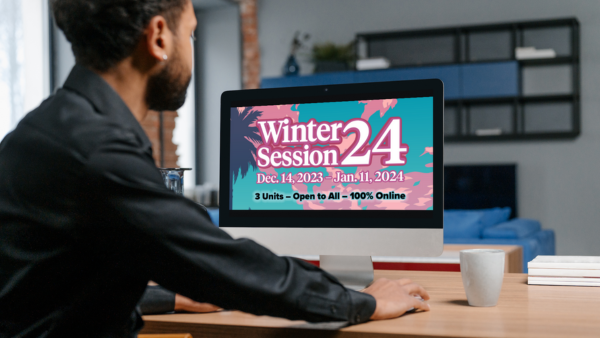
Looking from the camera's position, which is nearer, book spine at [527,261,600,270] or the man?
the man

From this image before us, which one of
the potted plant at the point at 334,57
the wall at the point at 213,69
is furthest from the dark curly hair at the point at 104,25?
the wall at the point at 213,69

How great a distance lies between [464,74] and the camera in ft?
17.7

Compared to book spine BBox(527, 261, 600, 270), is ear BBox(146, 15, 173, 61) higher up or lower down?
higher up

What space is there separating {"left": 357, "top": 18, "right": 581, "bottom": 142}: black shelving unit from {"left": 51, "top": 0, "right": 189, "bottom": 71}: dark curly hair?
16.6 ft

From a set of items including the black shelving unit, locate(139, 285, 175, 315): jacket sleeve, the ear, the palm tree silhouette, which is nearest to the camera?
the ear

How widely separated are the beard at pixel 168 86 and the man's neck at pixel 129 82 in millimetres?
12

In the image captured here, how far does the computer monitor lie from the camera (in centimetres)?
112

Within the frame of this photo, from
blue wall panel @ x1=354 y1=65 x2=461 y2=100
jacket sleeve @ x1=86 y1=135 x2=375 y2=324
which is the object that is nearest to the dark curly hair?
jacket sleeve @ x1=86 y1=135 x2=375 y2=324

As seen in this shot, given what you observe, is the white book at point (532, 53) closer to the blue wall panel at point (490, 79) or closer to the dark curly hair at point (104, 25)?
the blue wall panel at point (490, 79)

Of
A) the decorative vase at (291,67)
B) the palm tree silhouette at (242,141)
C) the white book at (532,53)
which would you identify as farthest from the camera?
the decorative vase at (291,67)

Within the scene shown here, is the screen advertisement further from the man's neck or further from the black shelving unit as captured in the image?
the black shelving unit

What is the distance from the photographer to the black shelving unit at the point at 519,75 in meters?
5.29

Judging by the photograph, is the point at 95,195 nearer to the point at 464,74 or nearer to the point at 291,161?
the point at 291,161

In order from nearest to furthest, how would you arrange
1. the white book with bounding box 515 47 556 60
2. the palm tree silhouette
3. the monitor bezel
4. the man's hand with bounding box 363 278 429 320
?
the man's hand with bounding box 363 278 429 320 < the monitor bezel < the palm tree silhouette < the white book with bounding box 515 47 556 60
